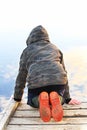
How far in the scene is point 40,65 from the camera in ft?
26.2

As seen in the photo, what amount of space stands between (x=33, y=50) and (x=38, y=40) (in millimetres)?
249

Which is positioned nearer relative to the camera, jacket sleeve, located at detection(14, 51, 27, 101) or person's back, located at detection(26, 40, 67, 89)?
person's back, located at detection(26, 40, 67, 89)

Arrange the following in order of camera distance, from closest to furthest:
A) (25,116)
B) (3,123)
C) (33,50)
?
(3,123) < (25,116) < (33,50)

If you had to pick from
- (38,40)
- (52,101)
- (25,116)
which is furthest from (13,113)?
(38,40)

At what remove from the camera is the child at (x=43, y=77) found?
7.40 metres

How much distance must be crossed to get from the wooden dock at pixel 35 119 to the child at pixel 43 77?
0.38 feet

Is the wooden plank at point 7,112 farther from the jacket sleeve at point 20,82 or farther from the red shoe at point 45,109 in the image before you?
the red shoe at point 45,109

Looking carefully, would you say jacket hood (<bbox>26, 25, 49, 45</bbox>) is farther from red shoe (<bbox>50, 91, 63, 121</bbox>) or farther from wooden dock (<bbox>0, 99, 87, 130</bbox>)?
red shoe (<bbox>50, 91, 63, 121</bbox>)

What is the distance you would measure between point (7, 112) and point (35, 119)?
49 centimetres

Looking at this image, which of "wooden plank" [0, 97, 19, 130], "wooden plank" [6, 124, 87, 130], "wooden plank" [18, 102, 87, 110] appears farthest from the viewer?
"wooden plank" [18, 102, 87, 110]

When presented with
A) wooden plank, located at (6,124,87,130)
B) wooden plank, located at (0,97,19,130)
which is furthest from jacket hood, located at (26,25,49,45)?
wooden plank, located at (6,124,87,130)

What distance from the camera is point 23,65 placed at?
331 inches

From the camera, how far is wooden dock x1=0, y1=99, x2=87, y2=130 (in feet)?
23.4

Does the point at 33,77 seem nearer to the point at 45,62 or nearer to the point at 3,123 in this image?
the point at 45,62
